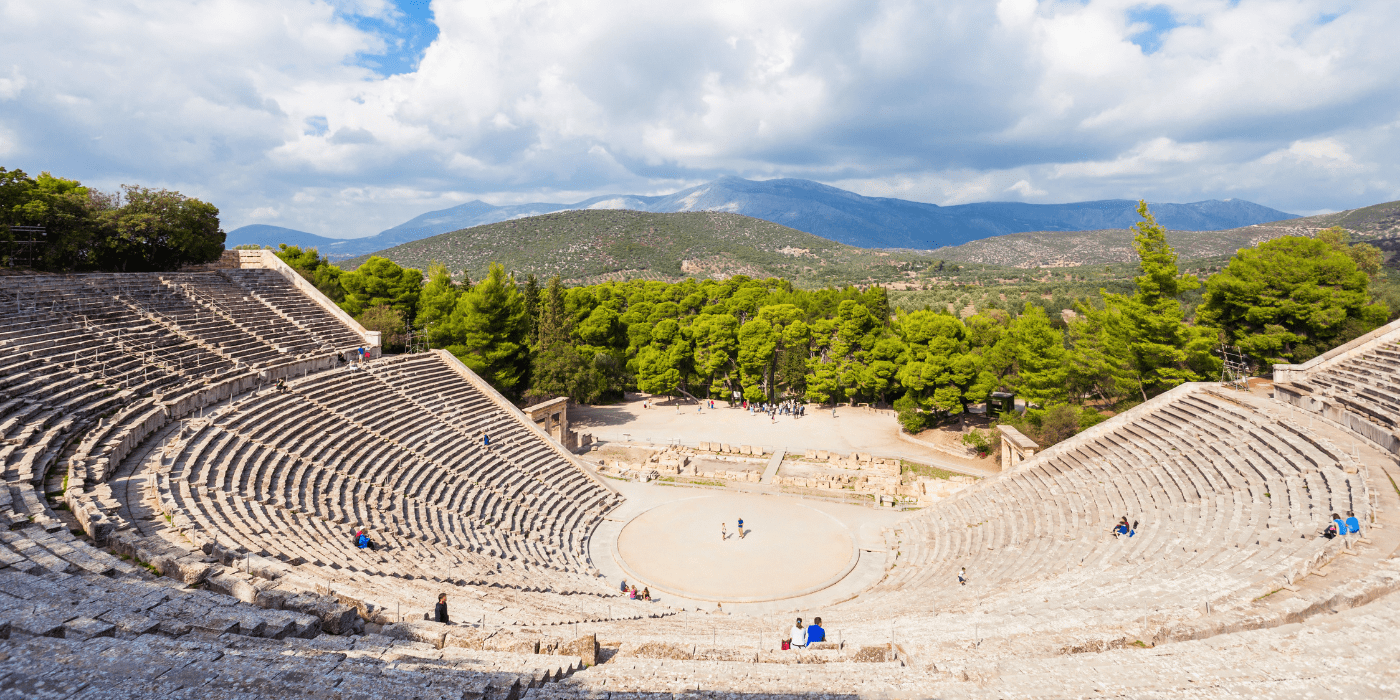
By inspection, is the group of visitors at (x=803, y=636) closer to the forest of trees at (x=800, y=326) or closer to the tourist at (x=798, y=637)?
the tourist at (x=798, y=637)

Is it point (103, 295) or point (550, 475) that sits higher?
point (103, 295)

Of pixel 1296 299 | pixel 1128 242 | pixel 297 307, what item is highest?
pixel 1128 242

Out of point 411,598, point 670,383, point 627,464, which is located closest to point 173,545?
point 411,598

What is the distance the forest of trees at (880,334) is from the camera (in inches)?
1021

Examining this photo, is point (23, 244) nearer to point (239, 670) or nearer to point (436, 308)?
point (436, 308)

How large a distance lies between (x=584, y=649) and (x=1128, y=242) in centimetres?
18307

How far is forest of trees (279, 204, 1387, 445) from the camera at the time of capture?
25.9 meters

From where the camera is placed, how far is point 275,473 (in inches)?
653

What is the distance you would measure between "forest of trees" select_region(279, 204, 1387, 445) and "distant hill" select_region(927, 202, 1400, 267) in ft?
283

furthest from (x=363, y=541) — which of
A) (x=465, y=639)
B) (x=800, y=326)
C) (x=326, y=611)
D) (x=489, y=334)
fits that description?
(x=800, y=326)

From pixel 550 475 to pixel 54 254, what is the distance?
22.4m

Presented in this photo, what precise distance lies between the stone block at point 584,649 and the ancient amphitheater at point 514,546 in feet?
0.13

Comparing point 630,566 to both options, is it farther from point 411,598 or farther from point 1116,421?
point 1116,421

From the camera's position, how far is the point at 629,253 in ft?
384
